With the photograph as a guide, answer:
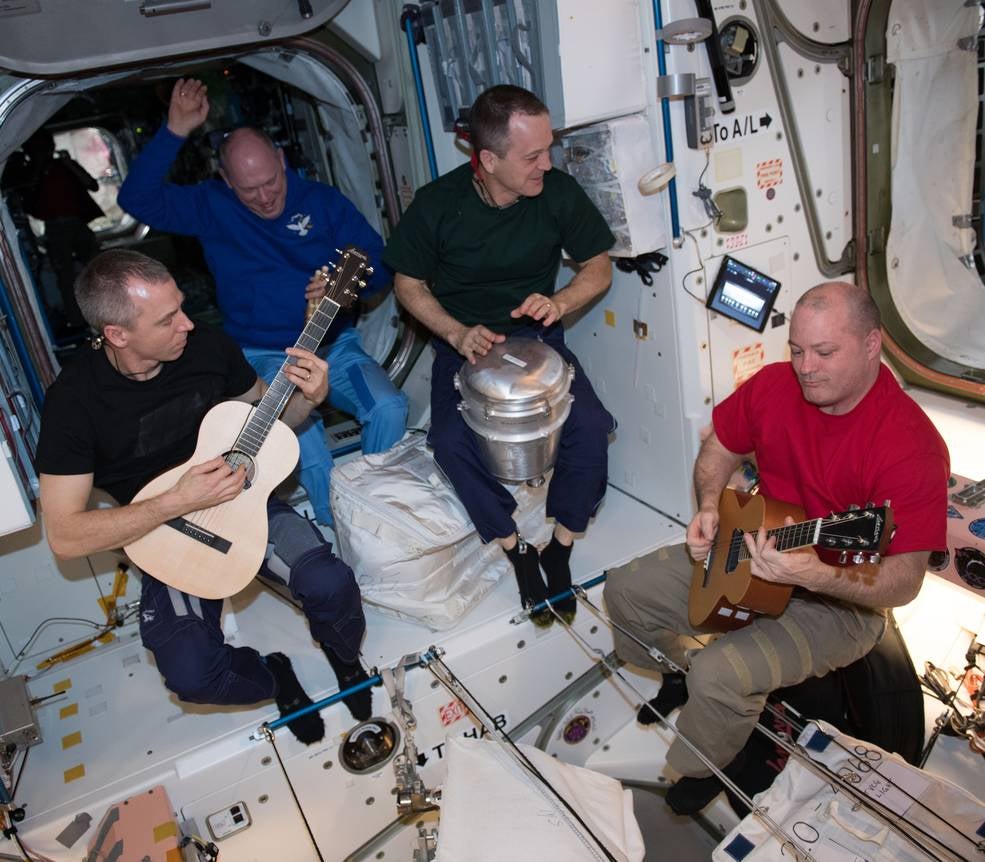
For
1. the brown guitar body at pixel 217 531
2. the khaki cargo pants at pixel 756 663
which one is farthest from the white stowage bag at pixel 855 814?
the brown guitar body at pixel 217 531

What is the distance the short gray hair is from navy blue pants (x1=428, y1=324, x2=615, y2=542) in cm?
104

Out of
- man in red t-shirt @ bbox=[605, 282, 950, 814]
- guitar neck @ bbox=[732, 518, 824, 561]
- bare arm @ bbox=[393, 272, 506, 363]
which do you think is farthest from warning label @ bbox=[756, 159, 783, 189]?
guitar neck @ bbox=[732, 518, 824, 561]

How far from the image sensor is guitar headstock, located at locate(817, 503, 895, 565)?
185 centimetres

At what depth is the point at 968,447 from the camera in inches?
118

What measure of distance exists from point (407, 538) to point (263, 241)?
4.90 ft

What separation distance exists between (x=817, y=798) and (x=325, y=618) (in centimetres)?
150

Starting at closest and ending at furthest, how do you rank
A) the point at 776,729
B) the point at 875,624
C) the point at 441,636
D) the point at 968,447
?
1. the point at 875,624
2. the point at 776,729
3. the point at 441,636
4. the point at 968,447

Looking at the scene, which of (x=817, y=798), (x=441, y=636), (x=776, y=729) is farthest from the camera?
(x=441, y=636)

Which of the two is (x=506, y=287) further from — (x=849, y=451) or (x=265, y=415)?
(x=849, y=451)

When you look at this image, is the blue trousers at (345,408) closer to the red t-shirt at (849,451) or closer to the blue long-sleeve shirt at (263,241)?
the blue long-sleeve shirt at (263,241)

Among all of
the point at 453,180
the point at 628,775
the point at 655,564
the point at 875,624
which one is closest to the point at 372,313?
the point at 453,180

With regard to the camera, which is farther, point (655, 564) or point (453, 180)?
point (453, 180)

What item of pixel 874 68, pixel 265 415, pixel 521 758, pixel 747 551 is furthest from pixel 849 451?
pixel 265 415

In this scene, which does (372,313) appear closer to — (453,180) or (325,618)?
(453,180)
